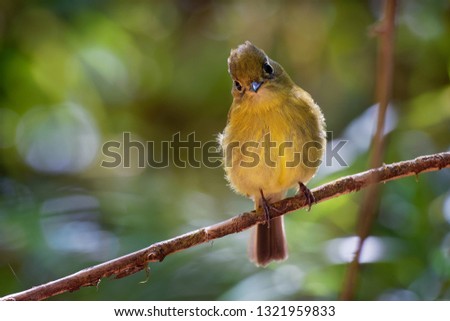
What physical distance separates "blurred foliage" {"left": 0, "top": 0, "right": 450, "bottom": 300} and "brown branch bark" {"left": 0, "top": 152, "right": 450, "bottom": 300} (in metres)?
0.46

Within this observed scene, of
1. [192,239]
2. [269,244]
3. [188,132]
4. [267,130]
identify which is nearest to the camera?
[192,239]

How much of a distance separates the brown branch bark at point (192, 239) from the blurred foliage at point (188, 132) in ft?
1.49

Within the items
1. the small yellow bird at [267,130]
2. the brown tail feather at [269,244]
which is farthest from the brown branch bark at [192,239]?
the brown tail feather at [269,244]

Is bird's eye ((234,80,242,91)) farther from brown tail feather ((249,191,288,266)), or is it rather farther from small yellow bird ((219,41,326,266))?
brown tail feather ((249,191,288,266))

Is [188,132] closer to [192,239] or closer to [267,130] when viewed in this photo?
[267,130]

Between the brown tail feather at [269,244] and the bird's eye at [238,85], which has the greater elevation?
the bird's eye at [238,85]

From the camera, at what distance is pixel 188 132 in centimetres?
371

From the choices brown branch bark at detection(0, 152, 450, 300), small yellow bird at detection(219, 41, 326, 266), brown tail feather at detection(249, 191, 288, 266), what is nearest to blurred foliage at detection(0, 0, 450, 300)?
brown tail feather at detection(249, 191, 288, 266)

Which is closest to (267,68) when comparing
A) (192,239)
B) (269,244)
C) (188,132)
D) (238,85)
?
(238,85)

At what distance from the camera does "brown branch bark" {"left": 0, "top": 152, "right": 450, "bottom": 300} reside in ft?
6.36

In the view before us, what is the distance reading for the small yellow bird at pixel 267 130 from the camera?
2551 mm

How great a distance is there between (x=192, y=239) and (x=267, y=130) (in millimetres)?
686

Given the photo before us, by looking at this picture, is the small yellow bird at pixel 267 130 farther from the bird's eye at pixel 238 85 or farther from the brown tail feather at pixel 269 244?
the brown tail feather at pixel 269 244
